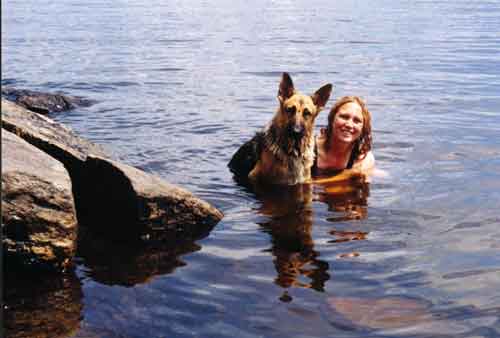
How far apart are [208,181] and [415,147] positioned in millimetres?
3888

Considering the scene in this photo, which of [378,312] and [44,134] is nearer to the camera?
[378,312]

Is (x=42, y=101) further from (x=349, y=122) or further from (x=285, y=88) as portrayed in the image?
(x=349, y=122)

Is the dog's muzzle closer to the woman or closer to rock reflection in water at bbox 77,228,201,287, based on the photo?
the woman

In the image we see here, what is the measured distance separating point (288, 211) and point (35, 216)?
3238 mm

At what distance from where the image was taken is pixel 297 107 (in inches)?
303

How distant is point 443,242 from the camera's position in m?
6.11

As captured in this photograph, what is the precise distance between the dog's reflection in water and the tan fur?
21 centimetres

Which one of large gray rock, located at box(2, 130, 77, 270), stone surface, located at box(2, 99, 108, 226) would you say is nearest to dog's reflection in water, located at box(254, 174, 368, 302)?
large gray rock, located at box(2, 130, 77, 270)

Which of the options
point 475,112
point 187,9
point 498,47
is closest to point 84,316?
point 475,112

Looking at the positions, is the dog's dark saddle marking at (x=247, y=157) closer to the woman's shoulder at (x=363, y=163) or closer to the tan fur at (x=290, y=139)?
the tan fur at (x=290, y=139)

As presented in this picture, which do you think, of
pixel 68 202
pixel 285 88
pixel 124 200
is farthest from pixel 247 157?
pixel 68 202

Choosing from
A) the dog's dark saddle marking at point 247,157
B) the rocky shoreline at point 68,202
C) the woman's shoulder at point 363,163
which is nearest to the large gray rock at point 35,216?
the rocky shoreline at point 68,202

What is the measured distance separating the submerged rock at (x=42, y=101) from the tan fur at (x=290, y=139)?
6.27 meters

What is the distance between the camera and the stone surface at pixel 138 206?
18.9ft
